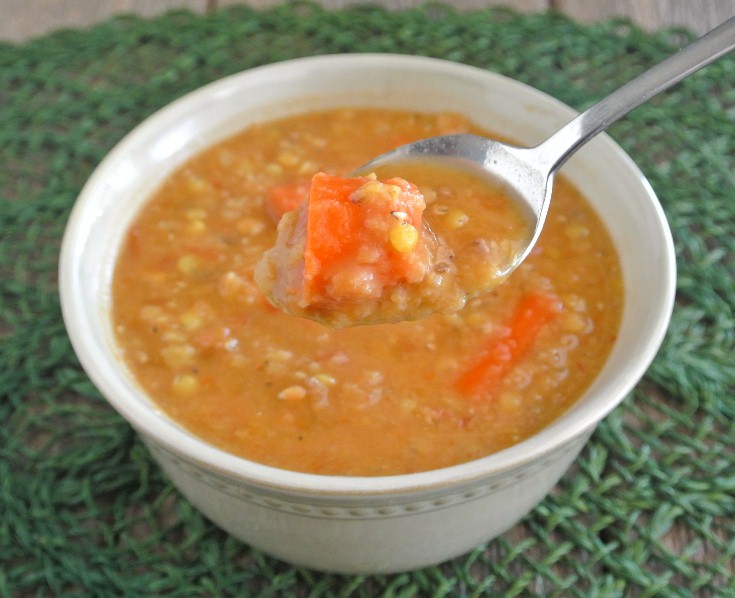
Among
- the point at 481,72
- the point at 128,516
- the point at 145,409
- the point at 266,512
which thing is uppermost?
the point at 481,72

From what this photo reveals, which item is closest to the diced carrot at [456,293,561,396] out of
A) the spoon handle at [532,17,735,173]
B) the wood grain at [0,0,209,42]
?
the spoon handle at [532,17,735,173]

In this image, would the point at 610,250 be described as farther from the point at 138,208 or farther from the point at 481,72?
the point at 138,208

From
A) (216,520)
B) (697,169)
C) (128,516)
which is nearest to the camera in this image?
(216,520)

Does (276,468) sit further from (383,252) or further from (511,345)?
(511,345)

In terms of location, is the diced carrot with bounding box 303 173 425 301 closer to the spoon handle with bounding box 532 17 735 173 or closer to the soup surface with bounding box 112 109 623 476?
the soup surface with bounding box 112 109 623 476

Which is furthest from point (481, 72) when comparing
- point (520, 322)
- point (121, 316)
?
point (121, 316)

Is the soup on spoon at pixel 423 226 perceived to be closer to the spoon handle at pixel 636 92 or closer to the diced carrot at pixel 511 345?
the spoon handle at pixel 636 92
